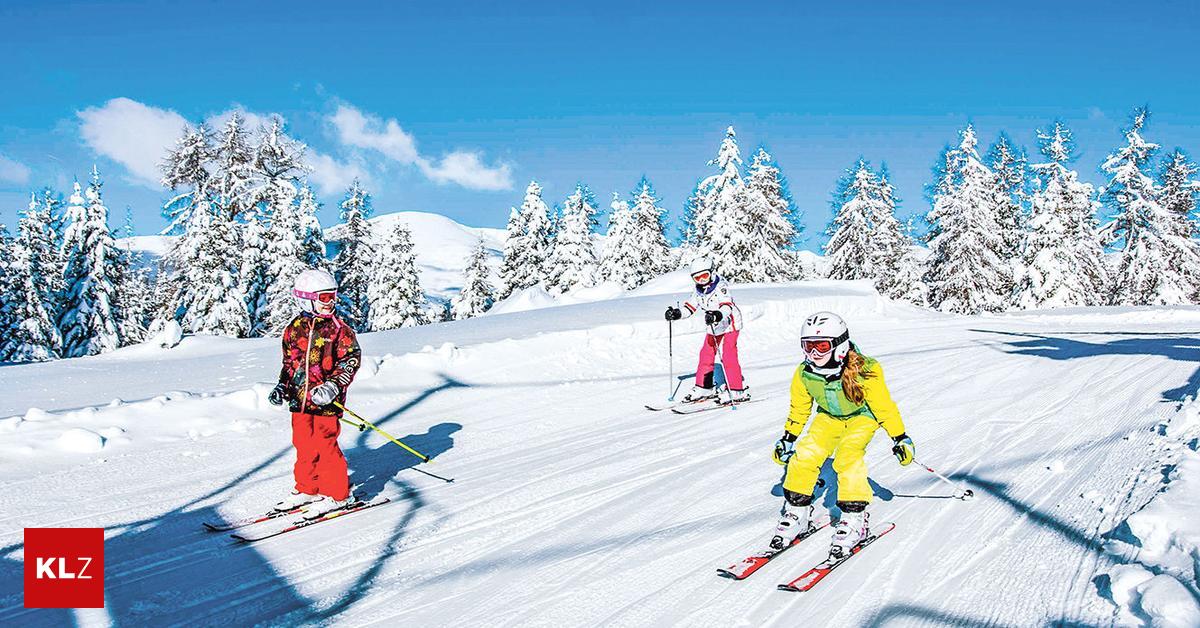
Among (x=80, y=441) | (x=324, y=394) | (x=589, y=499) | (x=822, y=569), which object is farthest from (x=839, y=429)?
(x=80, y=441)

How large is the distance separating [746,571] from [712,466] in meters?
2.66

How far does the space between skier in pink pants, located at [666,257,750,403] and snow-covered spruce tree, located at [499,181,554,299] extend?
38019 mm

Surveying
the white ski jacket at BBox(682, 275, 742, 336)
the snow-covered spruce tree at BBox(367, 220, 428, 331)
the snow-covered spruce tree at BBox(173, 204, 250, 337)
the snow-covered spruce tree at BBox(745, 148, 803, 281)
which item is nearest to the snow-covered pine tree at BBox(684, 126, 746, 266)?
the snow-covered spruce tree at BBox(745, 148, 803, 281)

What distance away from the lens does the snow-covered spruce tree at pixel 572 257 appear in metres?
46.1

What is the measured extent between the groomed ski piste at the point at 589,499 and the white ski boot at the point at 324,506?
0.14 metres

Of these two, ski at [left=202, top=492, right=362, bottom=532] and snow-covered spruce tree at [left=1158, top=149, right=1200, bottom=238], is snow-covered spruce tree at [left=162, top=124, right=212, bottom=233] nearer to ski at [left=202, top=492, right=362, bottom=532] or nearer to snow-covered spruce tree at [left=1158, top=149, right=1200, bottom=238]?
ski at [left=202, top=492, right=362, bottom=532]

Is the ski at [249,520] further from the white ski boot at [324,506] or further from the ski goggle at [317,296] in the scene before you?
the ski goggle at [317,296]

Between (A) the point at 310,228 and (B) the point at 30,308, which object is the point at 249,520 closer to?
(A) the point at 310,228

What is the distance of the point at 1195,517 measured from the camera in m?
4.12

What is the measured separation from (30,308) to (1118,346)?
43515mm

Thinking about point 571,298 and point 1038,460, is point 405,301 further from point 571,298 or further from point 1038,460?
point 1038,460

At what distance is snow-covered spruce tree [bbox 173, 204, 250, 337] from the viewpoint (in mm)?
30484

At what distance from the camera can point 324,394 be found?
542cm

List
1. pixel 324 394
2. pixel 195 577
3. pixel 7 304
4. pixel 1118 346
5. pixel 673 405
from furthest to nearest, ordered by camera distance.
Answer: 1. pixel 7 304
2. pixel 1118 346
3. pixel 673 405
4. pixel 324 394
5. pixel 195 577
